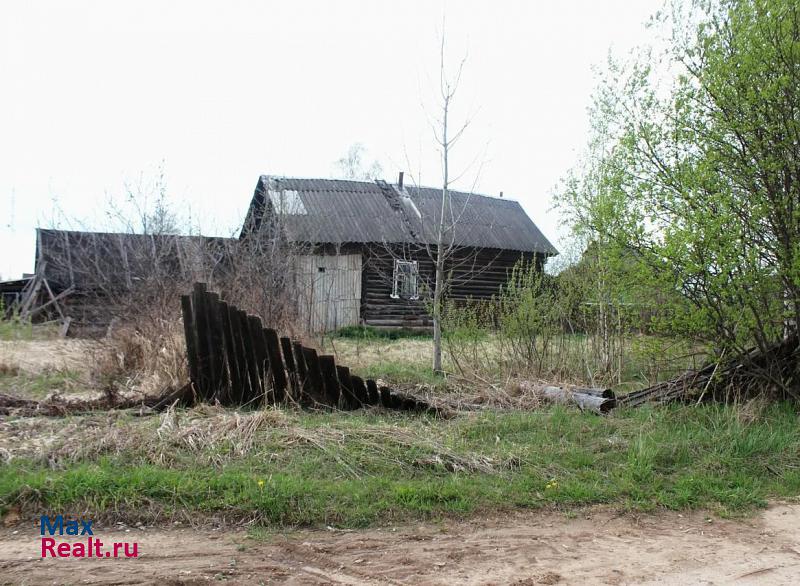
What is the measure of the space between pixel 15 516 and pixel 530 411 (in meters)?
5.73

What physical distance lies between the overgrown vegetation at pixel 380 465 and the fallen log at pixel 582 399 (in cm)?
51

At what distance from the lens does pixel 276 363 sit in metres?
7.66

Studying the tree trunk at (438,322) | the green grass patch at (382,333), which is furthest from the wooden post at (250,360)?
the green grass patch at (382,333)

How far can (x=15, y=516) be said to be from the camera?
4445 millimetres

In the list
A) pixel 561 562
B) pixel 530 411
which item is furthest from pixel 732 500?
pixel 530 411

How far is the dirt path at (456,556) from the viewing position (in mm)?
3740

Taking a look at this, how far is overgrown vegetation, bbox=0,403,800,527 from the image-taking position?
184 inches

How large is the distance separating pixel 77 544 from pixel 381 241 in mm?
16488

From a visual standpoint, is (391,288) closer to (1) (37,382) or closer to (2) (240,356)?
(1) (37,382)

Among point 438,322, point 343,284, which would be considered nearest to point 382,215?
point 343,284

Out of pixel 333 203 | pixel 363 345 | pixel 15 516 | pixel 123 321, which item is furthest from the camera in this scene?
pixel 333 203

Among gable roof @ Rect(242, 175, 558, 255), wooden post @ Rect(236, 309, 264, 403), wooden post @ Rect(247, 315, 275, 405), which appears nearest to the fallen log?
wooden post @ Rect(247, 315, 275, 405)

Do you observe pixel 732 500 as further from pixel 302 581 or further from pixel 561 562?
pixel 302 581

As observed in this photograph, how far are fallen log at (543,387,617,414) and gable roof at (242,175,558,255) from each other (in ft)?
35.8
